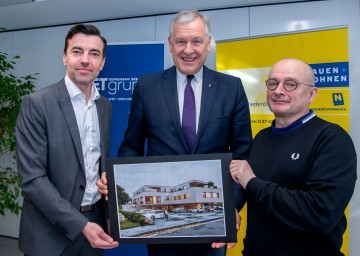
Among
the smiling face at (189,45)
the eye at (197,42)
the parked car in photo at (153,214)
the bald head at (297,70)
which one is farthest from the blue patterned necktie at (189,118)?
the bald head at (297,70)

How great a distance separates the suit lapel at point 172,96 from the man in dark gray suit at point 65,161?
1.40 feet

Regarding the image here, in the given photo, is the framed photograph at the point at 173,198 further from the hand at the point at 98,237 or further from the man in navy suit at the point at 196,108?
the man in navy suit at the point at 196,108

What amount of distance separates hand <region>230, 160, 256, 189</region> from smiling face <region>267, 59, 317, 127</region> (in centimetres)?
36

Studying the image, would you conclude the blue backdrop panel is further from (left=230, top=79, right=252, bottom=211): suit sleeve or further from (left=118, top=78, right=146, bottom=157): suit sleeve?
(left=230, top=79, right=252, bottom=211): suit sleeve

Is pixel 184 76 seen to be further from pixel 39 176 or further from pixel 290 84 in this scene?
pixel 39 176

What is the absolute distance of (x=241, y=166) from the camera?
4.79ft

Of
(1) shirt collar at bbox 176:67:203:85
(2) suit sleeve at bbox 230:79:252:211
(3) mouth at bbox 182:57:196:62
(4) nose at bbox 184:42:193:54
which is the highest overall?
(4) nose at bbox 184:42:193:54

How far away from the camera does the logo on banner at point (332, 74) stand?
3312mm

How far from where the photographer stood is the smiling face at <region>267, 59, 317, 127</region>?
62.1 inches

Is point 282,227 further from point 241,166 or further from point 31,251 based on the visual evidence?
point 31,251

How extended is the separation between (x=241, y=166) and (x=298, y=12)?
330cm

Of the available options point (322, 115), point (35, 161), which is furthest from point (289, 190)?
point (322, 115)

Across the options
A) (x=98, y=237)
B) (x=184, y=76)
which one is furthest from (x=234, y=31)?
(x=98, y=237)

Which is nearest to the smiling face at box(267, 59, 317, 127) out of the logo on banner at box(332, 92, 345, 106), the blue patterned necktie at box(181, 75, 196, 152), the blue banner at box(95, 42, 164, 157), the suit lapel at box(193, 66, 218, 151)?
the suit lapel at box(193, 66, 218, 151)
